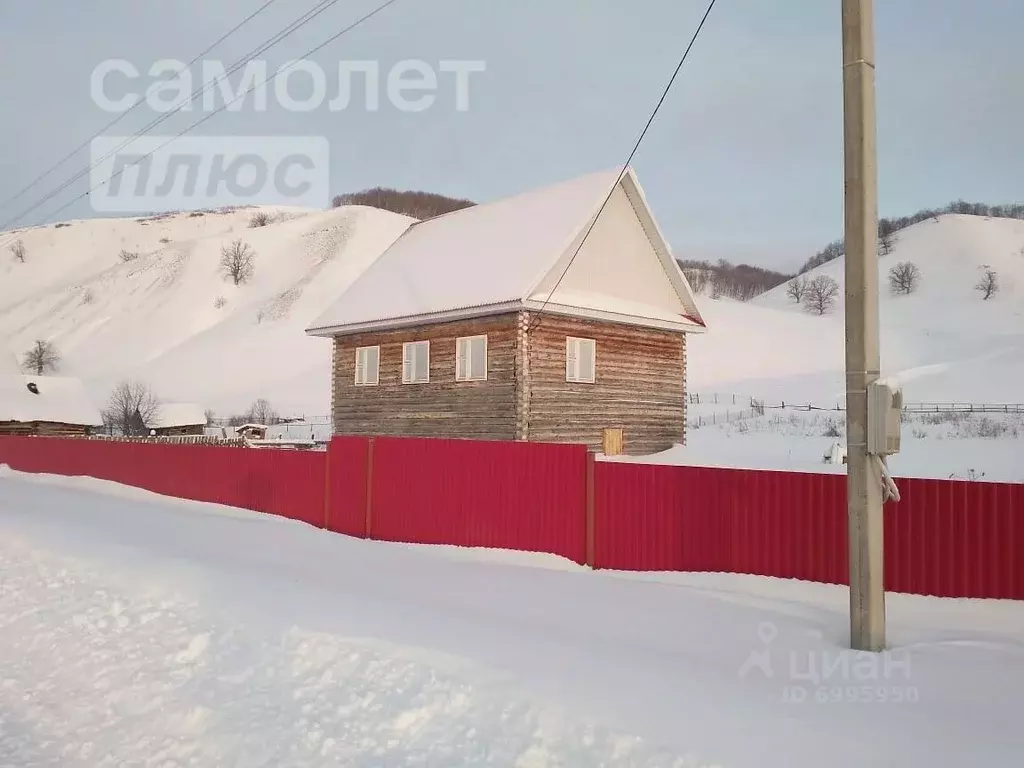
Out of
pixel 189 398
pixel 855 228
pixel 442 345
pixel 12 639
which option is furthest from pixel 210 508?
pixel 189 398

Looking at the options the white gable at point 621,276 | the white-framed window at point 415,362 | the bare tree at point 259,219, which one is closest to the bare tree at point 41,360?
the bare tree at point 259,219

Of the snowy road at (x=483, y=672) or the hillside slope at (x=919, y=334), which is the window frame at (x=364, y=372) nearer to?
the snowy road at (x=483, y=672)

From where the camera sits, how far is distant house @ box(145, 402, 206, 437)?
57.5 metres

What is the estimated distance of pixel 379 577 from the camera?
9188mm

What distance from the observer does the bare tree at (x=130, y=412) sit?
5744cm

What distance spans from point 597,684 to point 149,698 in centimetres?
327

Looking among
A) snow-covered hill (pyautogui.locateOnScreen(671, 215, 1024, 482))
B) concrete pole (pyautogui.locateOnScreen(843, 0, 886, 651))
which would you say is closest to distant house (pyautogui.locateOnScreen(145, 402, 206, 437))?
snow-covered hill (pyautogui.locateOnScreen(671, 215, 1024, 482))

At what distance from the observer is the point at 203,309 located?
11044cm

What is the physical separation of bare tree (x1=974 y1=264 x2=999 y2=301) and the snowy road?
117660 mm

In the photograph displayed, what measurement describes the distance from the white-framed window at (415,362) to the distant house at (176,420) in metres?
41.4

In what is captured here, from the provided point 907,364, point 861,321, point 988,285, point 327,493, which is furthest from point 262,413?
point 988,285

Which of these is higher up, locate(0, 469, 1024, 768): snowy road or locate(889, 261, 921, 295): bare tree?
locate(889, 261, 921, 295): bare tree

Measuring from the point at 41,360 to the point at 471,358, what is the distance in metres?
98.7

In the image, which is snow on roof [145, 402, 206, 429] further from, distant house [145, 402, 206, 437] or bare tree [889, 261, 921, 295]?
bare tree [889, 261, 921, 295]
